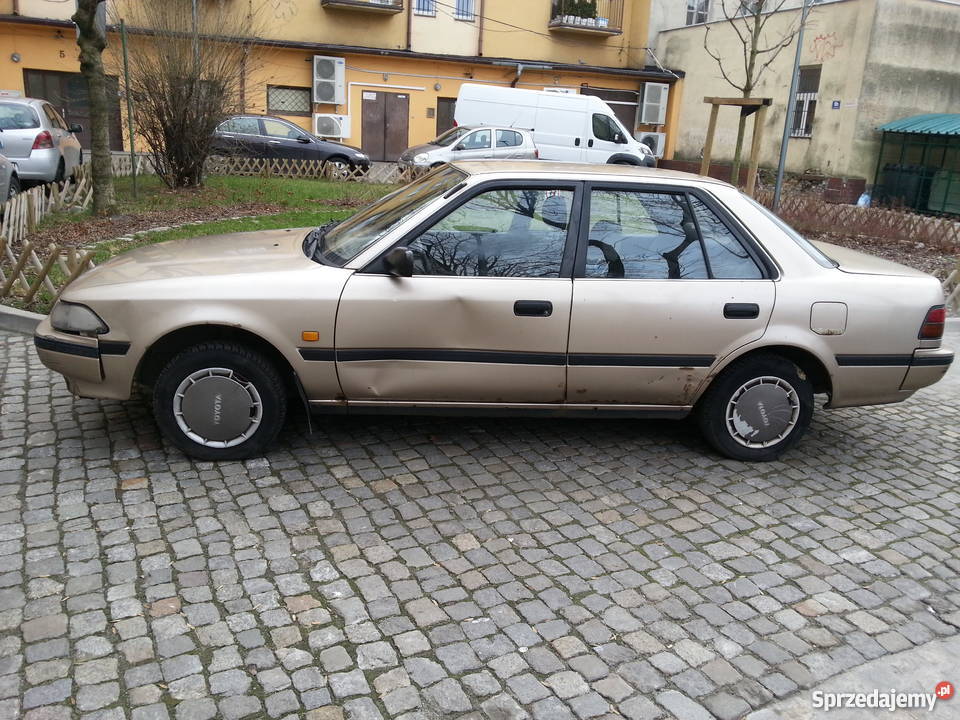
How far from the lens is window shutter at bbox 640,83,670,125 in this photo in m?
31.0

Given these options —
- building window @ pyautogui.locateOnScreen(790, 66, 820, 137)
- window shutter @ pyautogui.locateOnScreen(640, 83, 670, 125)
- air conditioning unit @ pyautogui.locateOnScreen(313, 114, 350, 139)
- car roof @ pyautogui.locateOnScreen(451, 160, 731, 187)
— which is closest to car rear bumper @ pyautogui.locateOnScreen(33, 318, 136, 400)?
car roof @ pyautogui.locateOnScreen(451, 160, 731, 187)

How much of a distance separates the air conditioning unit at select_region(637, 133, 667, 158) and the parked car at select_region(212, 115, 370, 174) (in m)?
14.4

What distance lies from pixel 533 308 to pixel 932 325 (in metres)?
2.43

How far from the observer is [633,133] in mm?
32031

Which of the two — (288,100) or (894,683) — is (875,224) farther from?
(288,100)

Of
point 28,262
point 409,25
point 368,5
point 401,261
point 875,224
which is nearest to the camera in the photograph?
point 401,261

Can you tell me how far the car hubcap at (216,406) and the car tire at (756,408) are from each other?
105 inches

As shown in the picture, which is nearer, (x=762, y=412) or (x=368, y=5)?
(x=762, y=412)

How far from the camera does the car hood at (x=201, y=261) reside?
4.58 metres

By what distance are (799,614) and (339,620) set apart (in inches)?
77.8

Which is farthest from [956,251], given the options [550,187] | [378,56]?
[378,56]

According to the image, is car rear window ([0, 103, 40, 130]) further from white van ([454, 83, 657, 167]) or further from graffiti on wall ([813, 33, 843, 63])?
graffiti on wall ([813, 33, 843, 63])

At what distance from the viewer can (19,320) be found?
276 inches

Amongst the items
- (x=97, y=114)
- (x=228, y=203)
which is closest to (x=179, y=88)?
(x=228, y=203)
